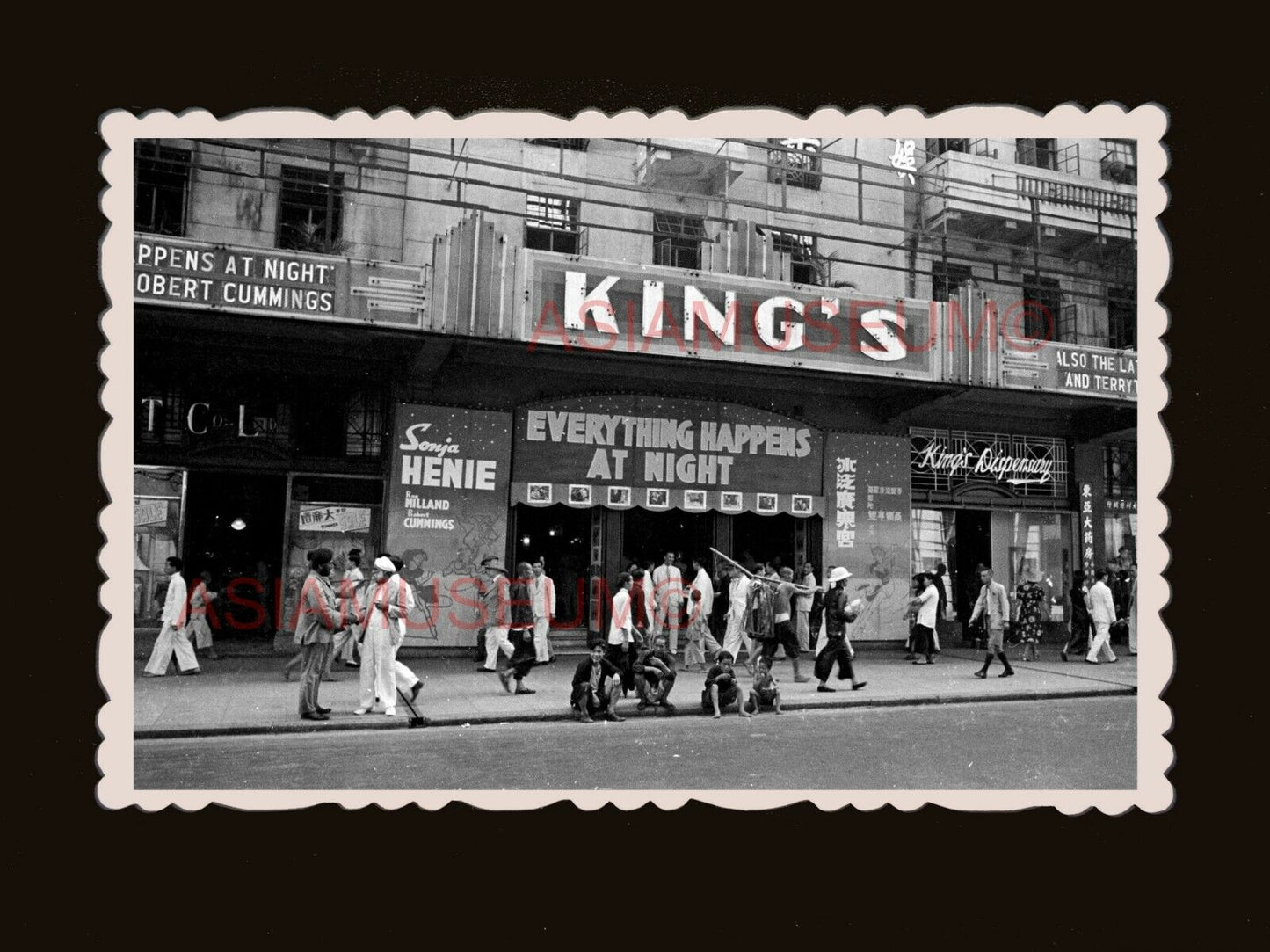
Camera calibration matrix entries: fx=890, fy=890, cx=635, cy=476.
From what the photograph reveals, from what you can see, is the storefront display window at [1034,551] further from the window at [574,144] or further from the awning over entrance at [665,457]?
the window at [574,144]

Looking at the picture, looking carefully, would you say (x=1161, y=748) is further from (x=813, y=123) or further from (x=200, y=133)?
(x=200, y=133)

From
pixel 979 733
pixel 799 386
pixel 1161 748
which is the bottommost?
pixel 979 733

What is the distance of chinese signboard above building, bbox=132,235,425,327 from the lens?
952 cm

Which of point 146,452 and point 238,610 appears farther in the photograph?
point 238,610

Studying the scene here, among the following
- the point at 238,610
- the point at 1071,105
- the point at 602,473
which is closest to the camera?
the point at 1071,105

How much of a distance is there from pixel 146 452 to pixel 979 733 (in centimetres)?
824

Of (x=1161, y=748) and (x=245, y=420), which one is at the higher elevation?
(x=245, y=420)

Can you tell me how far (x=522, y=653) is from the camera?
11.0m

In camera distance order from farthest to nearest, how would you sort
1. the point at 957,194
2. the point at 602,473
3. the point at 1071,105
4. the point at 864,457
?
the point at 864,457
the point at 602,473
the point at 957,194
the point at 1071,105

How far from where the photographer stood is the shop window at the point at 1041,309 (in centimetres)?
1280

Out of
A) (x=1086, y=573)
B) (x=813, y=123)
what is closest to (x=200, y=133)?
(x=813, y=123)

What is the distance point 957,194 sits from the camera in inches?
474

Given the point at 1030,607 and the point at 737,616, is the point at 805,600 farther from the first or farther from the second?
the point at 1030,607

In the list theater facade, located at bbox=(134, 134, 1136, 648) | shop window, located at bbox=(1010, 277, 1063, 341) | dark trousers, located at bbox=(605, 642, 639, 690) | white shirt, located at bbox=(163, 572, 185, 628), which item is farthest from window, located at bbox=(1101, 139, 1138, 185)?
white shirt, located at bbox=(163, 572, 185, 628)
